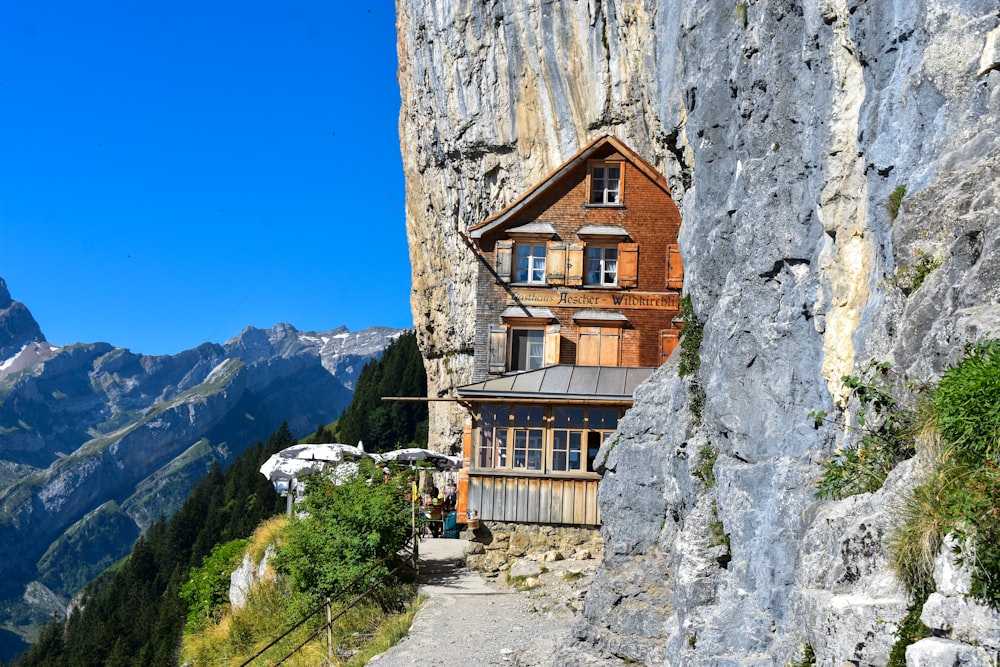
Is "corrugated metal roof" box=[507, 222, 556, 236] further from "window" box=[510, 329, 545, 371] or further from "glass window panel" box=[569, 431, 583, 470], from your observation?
"glass window panel" box=[569, 431, 583, 470]

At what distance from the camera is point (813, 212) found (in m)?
11.4

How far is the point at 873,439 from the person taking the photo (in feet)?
27.9

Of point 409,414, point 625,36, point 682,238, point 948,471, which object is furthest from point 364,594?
point 409,414

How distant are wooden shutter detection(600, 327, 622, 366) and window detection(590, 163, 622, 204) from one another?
3.77 m

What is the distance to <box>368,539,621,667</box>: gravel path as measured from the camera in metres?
16.6

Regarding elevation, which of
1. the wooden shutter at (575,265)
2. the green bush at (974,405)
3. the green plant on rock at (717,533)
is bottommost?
the green plant on rock at (717,533)

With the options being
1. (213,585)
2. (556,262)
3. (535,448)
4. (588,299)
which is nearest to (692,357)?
(535,448)

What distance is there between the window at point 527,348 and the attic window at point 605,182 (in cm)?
417

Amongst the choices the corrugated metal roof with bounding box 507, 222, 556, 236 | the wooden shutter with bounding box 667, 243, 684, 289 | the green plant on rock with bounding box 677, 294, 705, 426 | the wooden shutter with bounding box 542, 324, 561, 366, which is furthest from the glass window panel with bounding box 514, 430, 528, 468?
the green plant on rock with bounding box 677, 294, 705, 426

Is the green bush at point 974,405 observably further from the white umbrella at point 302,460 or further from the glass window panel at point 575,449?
the white umbrella at point 302,460

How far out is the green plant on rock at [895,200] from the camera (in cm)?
907

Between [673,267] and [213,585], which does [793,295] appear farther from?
[213,585]

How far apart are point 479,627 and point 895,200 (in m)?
12.5

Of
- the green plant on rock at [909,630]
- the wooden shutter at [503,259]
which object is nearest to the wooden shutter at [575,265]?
the wooden shutter at [503,259]
